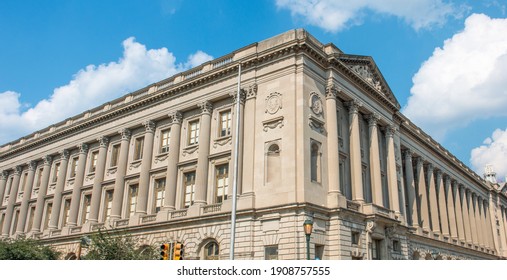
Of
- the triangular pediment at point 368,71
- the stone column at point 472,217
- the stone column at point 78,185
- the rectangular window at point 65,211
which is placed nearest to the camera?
the triangular pediment at point 368,71

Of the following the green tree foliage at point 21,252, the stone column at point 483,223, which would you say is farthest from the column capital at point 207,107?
the stone column at point 483,223

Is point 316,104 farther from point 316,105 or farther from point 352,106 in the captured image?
point 352,106

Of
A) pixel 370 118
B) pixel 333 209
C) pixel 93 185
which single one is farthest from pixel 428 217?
pixel 93 185

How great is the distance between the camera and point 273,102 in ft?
107

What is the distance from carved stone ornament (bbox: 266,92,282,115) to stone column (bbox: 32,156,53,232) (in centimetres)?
2922

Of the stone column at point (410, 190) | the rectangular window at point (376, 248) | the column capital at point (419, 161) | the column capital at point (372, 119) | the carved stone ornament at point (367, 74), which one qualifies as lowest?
the rectangular window at point (376, 248)

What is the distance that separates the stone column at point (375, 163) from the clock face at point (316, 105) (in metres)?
8.06

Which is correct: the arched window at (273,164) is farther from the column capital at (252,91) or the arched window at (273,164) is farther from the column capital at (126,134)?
the column capital at (126,134)

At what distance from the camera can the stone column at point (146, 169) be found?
37994 mm

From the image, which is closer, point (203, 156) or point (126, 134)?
point (203, 156)

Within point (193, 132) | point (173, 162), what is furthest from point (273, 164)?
point (173, 162)

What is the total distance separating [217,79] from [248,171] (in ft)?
27.7

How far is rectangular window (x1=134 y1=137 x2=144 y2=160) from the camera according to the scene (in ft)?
137

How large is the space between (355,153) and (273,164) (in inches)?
293
